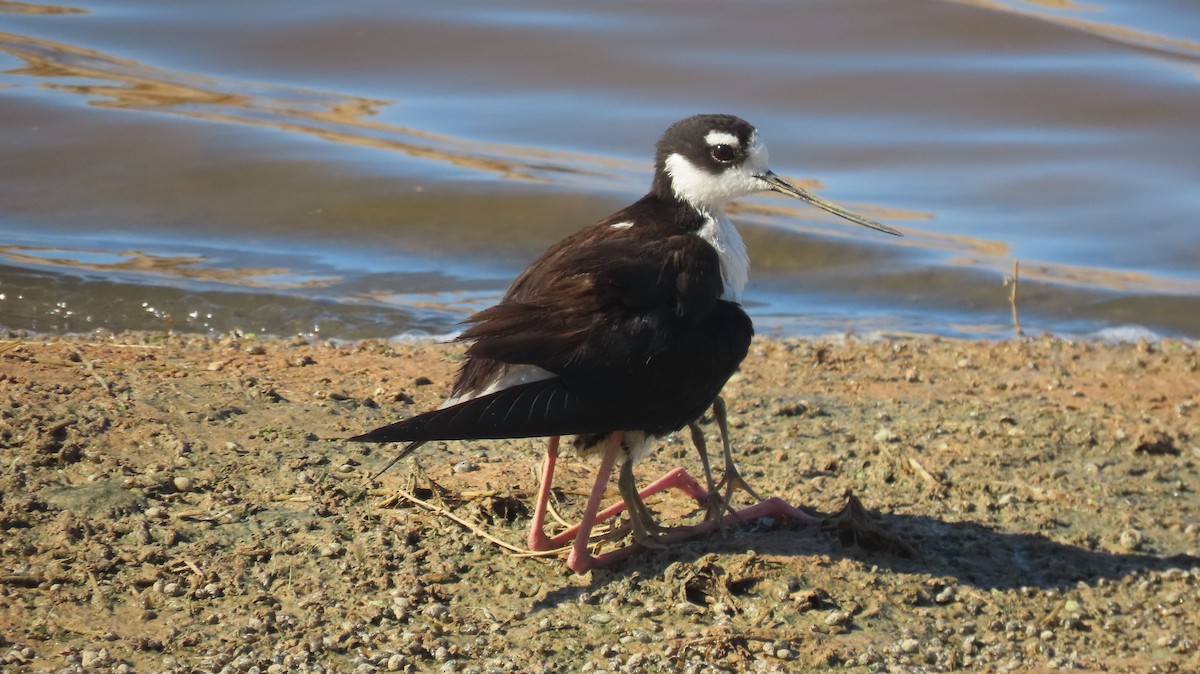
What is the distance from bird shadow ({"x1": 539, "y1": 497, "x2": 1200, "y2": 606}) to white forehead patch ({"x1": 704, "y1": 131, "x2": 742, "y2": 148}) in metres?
1.53

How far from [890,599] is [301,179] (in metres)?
8.06

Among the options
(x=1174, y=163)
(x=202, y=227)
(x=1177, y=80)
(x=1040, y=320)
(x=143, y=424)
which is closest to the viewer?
(x=143, y=424)

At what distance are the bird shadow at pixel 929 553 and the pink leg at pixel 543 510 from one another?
24 centimetres

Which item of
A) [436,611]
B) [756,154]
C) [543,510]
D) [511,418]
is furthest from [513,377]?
[756,154]

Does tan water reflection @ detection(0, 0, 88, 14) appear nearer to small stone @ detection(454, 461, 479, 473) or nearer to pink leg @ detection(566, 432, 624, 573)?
small stone @ detection(454, 461, 479, 473)

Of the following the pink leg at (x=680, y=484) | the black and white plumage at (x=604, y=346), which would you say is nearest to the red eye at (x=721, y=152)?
the black and white plumage at (x=604, y=346)

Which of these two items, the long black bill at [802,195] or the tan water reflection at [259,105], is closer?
the long black bill at [802,195]

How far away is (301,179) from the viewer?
39.4 ft

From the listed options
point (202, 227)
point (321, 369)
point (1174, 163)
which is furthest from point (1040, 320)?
point (202, 227)

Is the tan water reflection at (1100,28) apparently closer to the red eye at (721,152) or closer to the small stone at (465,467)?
the red eye at (721,152)

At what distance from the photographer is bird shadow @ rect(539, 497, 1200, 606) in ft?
17.1

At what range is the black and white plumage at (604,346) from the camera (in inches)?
192

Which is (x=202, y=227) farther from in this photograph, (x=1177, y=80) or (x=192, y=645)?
(x=1177, y=80)

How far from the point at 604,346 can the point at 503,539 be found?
866 mm
